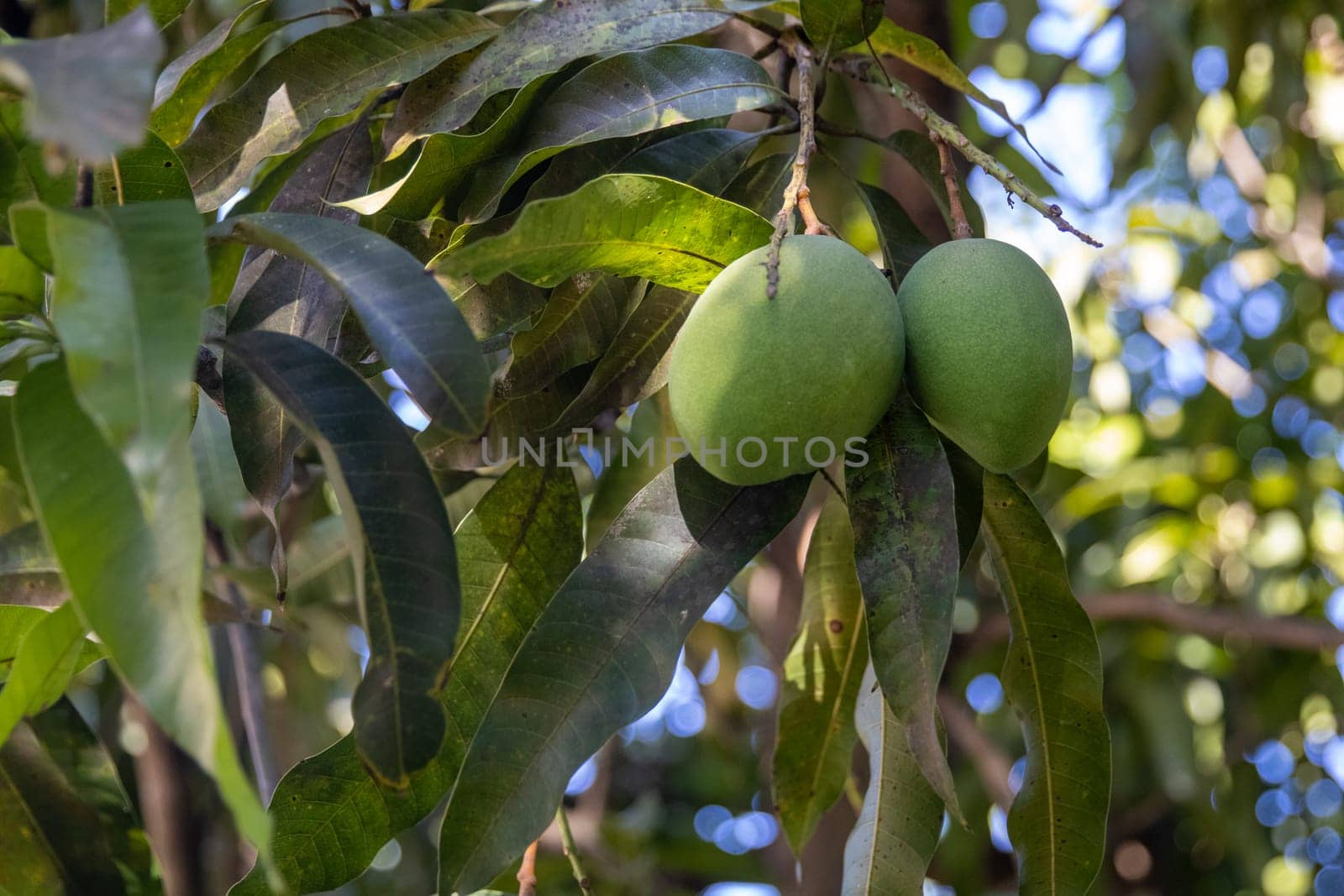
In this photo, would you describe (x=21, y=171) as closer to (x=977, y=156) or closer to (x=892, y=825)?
(x=977, y=156)

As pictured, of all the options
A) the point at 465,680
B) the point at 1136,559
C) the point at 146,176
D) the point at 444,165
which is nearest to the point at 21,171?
the point at 146,176

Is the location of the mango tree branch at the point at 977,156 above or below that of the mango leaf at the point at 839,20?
below

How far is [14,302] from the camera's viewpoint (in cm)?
83

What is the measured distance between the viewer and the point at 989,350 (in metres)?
0.89

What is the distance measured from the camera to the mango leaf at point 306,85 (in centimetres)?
115

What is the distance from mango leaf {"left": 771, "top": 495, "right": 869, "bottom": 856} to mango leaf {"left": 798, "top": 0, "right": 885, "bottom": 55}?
449 mm

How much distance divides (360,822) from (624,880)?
1.46m

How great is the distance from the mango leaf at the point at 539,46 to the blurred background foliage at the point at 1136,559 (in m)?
0.51

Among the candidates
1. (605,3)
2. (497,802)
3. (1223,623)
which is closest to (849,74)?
(605,3)

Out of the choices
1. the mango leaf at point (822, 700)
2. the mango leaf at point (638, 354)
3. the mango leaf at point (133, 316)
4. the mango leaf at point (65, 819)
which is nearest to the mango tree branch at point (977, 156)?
the mango leaf at point (638, 354)

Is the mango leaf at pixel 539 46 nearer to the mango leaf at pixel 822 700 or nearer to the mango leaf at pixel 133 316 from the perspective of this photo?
the mango leaf at pixel 133 316

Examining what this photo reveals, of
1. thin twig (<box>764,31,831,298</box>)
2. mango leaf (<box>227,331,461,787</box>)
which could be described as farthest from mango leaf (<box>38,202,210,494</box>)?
thin twig (<box>764,31,831,298</box>)

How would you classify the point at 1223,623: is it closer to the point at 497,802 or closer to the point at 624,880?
the point at 624,880

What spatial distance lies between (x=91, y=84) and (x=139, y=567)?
251 millimetres
